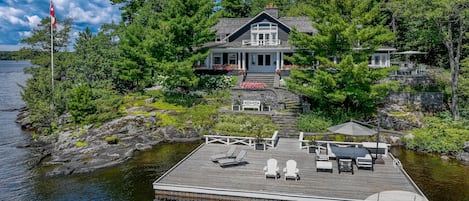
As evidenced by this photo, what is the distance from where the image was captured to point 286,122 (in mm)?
24453

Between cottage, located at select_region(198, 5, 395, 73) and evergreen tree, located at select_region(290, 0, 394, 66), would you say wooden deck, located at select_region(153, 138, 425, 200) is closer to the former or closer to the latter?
evergreen tree, located at select_region(290, 0, 394, 66)

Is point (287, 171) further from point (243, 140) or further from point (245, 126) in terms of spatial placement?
point (245, 126)

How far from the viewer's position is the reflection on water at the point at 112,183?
1429 centimetres

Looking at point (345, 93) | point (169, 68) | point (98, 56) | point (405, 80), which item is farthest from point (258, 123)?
point (98, 56)

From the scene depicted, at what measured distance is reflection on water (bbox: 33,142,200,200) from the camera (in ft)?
46.9

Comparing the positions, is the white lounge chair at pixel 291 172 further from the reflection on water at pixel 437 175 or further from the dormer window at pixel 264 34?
the dormer window at pixel 264 34

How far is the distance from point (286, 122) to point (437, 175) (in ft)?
34.1

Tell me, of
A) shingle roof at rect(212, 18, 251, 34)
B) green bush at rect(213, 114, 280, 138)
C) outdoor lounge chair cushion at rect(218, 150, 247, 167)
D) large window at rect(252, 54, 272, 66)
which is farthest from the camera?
shingle roof at rect(212, 18, 251, 34)

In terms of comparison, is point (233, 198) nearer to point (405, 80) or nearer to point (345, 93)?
point (345, 93)

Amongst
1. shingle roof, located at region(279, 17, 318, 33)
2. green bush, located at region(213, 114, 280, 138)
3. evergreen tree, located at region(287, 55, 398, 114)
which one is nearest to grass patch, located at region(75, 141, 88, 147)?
green bush, located at region(213, 114, 280, 138)

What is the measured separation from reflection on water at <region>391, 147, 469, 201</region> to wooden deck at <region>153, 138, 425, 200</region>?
181 centimetres

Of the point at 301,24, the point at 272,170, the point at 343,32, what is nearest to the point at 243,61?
the point at 301,24

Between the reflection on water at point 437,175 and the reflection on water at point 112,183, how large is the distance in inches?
486

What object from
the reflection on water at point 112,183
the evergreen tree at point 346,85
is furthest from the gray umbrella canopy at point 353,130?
the reflection on water at point 112,183
